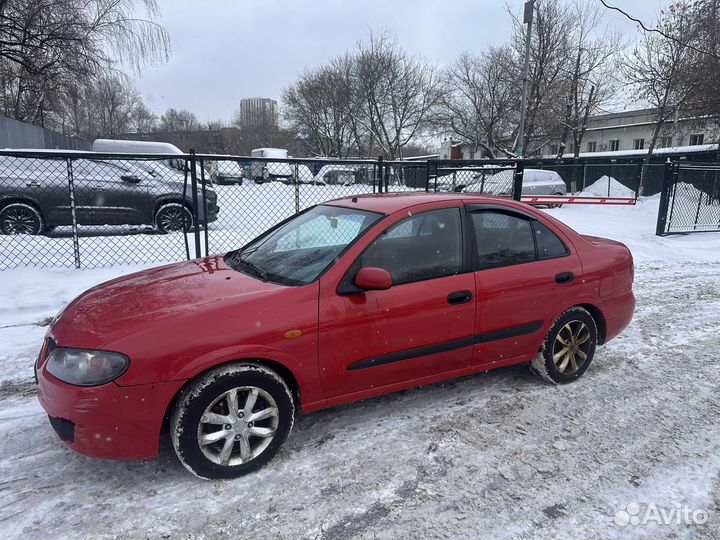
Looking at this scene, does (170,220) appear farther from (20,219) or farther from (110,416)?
(110,416)

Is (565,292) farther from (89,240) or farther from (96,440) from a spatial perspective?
(89,240)

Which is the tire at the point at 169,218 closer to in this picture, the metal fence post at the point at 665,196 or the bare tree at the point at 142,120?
the metal fence post at the point at 665,196

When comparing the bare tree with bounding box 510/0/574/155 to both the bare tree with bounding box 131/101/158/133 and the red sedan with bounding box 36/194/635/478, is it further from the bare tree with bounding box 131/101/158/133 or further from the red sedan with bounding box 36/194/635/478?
the bare tree with bounding box 131/101/158/133

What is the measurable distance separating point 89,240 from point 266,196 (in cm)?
357

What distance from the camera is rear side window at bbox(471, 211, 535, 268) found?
351cm

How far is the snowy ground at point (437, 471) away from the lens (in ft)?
7.75

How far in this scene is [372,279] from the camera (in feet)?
9.38

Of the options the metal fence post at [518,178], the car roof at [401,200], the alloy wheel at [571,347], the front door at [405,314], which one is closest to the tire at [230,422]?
the front door at [405,314]

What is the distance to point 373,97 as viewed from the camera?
122 feet

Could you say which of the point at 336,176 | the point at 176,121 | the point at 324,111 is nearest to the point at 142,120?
the point at 176,121

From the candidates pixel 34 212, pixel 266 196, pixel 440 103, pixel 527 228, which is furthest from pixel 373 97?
pixel 527 228

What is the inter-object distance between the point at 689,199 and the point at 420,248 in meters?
11.6

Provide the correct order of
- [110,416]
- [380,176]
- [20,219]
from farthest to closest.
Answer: [20,219] → [380,176] → [110,416]

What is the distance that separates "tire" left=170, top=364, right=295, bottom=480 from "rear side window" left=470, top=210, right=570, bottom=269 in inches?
66.7
